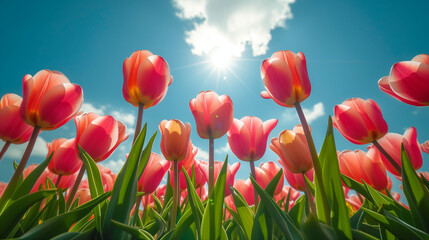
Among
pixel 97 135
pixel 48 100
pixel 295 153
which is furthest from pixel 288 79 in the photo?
pixel 48 100

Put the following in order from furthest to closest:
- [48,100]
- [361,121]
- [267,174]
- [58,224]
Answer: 1. [267,174]
2. [361,121]
3. [48,100]
4. [58,224]

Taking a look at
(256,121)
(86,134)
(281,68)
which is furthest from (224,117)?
(86,134)

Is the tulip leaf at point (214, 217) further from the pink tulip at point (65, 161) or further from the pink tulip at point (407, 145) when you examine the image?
the pink tulip at point (407, 145)

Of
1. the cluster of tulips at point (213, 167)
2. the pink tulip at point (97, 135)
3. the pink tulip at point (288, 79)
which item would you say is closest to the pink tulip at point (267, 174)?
the cluster of tulips at point (213, 167)

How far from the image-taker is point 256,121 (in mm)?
1599

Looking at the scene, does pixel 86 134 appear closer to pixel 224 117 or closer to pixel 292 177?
pixel 224 117

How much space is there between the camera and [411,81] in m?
1.07

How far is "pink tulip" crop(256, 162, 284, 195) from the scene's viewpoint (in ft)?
5.61

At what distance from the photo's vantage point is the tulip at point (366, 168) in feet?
4.62

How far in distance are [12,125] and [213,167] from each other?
1.08m

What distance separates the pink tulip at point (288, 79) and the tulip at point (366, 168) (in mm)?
685

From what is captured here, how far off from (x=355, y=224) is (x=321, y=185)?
353 mm

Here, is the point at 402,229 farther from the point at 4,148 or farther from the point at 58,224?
the point at 4,148

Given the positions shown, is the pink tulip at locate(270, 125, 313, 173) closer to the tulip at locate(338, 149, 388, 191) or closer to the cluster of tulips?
the cluster of tulips
